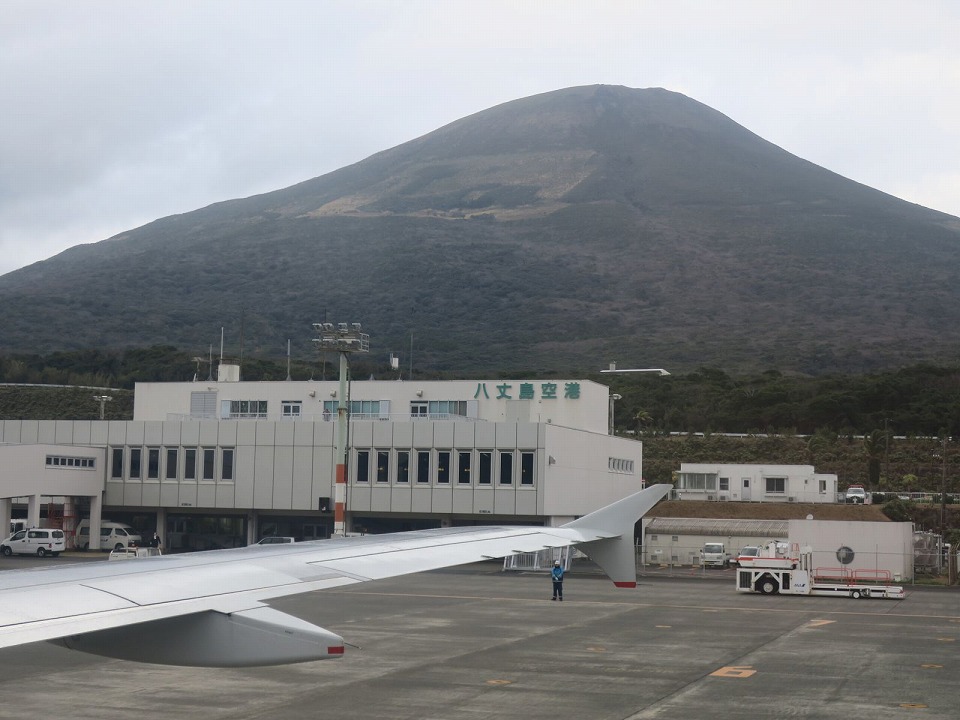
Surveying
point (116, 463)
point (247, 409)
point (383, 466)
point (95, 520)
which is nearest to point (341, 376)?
point (383, 466)

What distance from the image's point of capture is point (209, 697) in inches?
789

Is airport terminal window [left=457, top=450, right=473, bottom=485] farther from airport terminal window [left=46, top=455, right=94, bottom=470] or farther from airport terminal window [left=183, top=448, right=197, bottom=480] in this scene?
airport terminal window [left=46, top=455, right=94, bottom=470]

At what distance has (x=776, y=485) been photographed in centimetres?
8125

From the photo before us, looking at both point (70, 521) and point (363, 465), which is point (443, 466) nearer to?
point (363, 465)

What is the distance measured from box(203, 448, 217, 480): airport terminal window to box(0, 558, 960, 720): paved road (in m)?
29.6

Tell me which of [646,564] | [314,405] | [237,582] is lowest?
[646,564]

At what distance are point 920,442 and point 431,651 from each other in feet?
294

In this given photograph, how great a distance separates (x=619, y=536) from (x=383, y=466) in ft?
171

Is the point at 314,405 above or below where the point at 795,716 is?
above

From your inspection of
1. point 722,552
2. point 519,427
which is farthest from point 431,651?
point 722,552

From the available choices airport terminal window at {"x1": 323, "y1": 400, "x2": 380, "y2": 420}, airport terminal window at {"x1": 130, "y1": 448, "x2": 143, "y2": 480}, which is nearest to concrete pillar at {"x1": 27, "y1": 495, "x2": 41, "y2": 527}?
airport terminal window at {"x1": 130, "y1": 448, "x2": 143, "y2": 480}

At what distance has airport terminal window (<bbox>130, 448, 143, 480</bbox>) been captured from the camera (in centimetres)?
6788

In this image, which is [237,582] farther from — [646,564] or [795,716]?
[646,564]

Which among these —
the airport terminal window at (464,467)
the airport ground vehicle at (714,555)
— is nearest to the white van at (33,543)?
the airport terminal window at (464,467)
